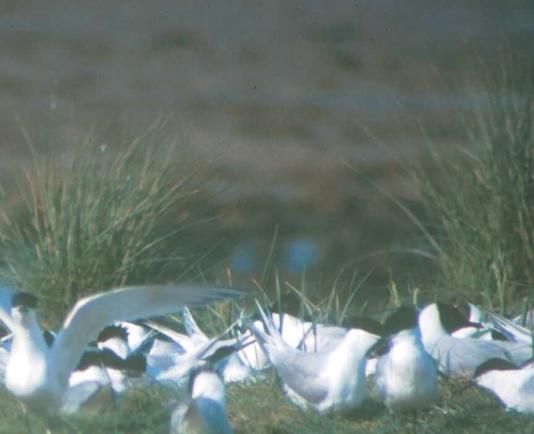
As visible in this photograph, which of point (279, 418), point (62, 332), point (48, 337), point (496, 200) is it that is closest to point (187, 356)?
point (48, 337)

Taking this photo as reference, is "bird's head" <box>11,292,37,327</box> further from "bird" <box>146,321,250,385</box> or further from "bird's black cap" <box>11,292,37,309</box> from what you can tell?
"bird" <box>146,321,250,385</box>

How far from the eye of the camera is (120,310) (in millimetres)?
5129

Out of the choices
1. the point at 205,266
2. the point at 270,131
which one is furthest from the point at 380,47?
the point at 205,266

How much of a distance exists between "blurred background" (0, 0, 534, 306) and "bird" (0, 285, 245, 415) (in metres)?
2.93

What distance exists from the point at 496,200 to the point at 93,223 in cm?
170

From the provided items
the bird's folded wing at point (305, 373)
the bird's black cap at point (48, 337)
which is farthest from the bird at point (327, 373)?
the bird's black cap at point (48, 337)

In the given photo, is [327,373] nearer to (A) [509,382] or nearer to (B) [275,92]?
(A) [509,382]

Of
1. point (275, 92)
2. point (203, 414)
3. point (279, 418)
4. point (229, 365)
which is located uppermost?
point (203, 414)

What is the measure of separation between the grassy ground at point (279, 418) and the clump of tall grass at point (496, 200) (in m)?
1.39

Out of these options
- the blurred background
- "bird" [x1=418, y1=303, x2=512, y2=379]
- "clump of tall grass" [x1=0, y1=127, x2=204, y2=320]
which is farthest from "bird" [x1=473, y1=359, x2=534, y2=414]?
the blurred background

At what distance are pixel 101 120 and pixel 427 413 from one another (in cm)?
527

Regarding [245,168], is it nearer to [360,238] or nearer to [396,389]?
[360,238]

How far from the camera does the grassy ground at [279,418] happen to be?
511 cm

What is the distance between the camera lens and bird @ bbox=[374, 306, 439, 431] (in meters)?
5.14
